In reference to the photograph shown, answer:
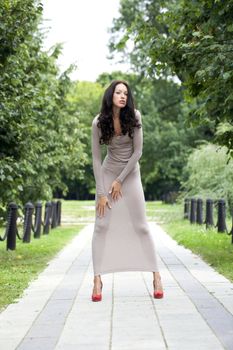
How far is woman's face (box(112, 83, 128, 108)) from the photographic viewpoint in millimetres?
6383

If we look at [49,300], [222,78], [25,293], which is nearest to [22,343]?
[49,300]

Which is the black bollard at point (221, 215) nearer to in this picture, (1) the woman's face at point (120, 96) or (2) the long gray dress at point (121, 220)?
(2) the long gray dress at point (121, 220)

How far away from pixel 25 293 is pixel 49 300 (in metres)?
0.63

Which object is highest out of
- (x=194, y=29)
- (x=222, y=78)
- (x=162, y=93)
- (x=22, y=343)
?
(x=162, y=93)

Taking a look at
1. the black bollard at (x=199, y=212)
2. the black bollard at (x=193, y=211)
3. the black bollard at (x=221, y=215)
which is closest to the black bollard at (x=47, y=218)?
the black bollard at (x=199, y=212)

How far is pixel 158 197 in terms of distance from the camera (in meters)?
71.9

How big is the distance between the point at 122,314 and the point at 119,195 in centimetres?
125

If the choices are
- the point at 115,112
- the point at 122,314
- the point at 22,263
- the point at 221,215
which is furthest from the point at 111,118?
the point at 221,215

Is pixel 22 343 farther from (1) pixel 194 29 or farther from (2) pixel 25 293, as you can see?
(1) pixel 194 29

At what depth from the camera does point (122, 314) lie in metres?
5.66

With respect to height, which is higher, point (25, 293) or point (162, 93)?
point (162, 93)

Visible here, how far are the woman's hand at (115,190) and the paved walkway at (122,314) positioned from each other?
39.4 inches

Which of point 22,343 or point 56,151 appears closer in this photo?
point 22,343

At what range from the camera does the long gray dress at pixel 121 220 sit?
21.0 feet
